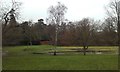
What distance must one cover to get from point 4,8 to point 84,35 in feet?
64.4

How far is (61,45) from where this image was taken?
2702 inches

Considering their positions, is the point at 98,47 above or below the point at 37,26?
below

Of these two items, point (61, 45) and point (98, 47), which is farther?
point (61, 45)

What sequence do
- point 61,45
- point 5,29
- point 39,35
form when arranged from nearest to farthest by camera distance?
1. point 5,29
2. point 61,45
3. point 39,35

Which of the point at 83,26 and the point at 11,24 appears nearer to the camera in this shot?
the point at 11,24

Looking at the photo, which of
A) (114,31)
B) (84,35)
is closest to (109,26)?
(114,31)

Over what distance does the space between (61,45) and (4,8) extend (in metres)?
34.3

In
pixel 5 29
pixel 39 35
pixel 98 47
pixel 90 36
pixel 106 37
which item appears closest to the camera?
pixel 5 29

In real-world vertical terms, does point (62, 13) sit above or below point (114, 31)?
above

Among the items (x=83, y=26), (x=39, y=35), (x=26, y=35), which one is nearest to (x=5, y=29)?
(x=83, y=26)

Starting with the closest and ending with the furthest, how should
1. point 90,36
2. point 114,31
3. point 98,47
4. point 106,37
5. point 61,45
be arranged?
point 114,31 → point 106,37 → point 90,36 → point 98,47 → point 61,45

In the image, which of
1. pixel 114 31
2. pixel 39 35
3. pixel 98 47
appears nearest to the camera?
pixel 114 31

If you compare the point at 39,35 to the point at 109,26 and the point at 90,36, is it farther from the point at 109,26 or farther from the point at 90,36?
the point at 109,26

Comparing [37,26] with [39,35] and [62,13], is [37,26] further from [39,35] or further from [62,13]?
[62,13]
